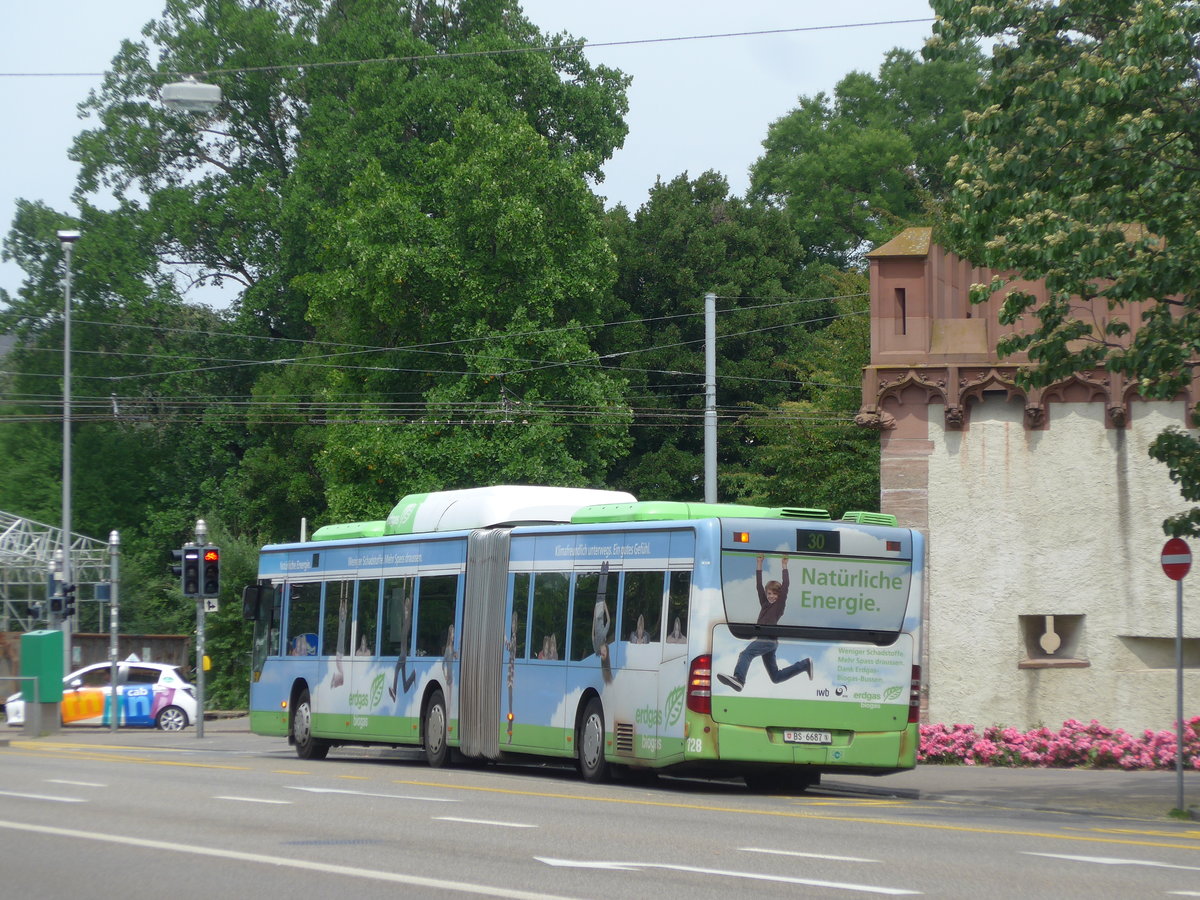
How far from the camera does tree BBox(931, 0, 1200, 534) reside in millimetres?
15594

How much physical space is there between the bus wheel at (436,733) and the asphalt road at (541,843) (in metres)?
3.16

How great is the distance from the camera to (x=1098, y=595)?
76.3 feet

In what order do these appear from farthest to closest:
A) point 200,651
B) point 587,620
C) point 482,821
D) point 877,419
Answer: point 200,651
point 877,419
point 587,620
point 482,821

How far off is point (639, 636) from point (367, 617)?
266 inches

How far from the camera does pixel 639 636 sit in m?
18.4

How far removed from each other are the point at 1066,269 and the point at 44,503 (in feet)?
165

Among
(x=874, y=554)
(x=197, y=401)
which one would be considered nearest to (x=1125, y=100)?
(x=874, y=554)

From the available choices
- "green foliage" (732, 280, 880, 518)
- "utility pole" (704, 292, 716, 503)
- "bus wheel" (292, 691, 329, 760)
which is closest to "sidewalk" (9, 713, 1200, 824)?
"bus wheel" (292, 691, 329, 760)

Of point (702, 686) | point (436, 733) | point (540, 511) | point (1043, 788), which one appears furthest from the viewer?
point (436, 733)

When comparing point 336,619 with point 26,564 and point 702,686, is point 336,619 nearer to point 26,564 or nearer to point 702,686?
point 702,686

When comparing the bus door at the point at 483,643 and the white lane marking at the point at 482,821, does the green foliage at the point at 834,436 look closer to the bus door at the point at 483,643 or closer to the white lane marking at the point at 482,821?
the bus door at the point at 483,643

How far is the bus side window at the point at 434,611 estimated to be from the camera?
22.3m

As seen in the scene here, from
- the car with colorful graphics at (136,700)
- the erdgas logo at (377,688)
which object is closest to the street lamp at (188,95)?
the erdgas logo at (377,688)

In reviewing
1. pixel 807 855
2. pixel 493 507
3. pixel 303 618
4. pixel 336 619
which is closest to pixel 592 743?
pixel 493 507
